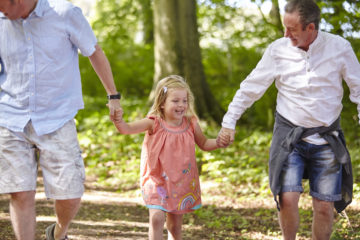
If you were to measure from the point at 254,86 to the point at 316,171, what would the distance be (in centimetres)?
85

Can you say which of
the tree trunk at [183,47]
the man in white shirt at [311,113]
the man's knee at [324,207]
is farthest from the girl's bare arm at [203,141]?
the tree trunk at [183,47]

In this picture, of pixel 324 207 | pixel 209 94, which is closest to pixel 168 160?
pixel 324 207

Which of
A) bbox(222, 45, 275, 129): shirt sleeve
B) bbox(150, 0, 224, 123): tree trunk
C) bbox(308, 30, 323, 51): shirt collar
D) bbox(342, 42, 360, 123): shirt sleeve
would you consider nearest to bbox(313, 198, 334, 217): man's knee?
bbox(342, 42, 360, 123): shirt sleeve

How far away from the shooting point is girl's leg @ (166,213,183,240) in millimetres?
4285

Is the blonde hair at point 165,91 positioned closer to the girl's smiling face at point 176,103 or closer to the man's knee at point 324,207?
the girl's smiling face at point 176,103

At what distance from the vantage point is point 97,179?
28.1 ft

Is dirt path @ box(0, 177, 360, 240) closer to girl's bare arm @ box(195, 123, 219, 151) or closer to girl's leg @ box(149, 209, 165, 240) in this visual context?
girl's leg @ box(149, 209, 165, 240)

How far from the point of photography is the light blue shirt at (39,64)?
3520mm

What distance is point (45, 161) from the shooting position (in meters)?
3.66

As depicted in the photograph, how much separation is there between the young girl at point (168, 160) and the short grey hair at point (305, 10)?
3.55 ft

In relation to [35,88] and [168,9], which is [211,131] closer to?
[168,9]

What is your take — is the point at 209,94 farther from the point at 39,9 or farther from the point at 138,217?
the point at 39,9

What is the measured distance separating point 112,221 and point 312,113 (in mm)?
2973

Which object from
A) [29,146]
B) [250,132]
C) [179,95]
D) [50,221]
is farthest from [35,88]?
[250,132]
